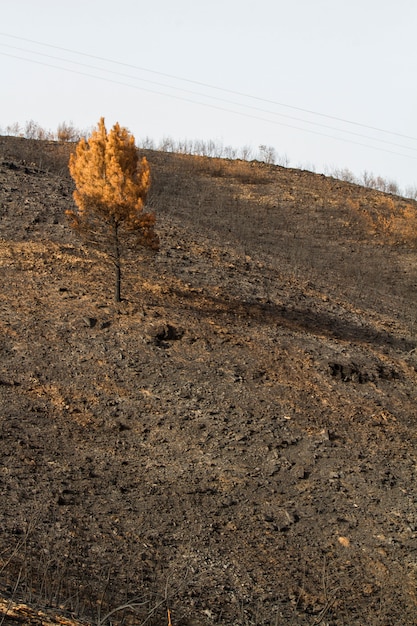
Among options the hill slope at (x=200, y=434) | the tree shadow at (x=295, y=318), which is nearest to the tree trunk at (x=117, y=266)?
the hill slope at (x=200, y=434)

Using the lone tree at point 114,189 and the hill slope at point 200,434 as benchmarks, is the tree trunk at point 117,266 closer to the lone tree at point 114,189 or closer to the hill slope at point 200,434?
the lone tree at point 114,189

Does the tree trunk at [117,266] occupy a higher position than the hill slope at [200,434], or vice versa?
the tree trunk at [117,266]

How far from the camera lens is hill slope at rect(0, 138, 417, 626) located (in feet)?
29.3

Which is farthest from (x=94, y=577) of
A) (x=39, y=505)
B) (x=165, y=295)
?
(x=165, y=295)

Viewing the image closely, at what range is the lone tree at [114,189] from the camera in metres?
16.9

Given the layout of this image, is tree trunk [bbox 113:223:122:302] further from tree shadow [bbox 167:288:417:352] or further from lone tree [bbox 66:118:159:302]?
tree shadow [bbox 167:288:417:352]

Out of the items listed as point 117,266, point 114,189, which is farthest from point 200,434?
point 114,189

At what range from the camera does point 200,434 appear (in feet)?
43.3

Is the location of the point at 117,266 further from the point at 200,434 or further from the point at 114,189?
the point at 200,434

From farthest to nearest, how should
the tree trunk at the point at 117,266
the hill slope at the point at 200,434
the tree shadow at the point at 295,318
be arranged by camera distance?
the tree shadow at the point at 295,318
the tree trunk at the point at 117,266
the hill slope at the point at 200,434

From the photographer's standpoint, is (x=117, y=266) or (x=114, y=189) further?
(x=117, y=266)

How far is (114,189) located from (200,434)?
23.8 feet

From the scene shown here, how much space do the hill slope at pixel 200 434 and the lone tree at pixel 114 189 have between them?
1686 mm

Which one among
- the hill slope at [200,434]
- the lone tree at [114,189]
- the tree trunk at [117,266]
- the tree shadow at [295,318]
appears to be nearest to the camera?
the hill slope at [200,434]
